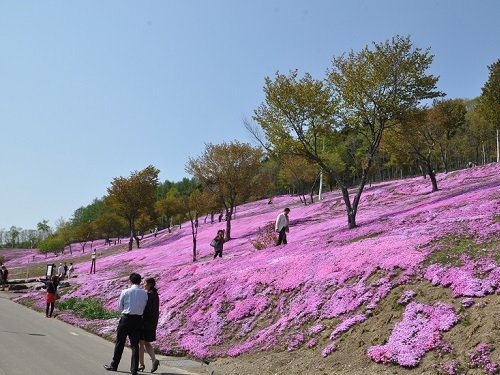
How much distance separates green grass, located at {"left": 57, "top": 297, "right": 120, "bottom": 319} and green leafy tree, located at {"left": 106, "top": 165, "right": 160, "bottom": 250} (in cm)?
4597

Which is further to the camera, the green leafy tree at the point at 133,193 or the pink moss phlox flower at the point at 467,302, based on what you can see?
the green leafy tree at the point at 133,193

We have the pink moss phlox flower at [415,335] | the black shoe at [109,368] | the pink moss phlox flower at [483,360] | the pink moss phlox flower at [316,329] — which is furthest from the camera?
the pink moss phlox flower at [316,329]

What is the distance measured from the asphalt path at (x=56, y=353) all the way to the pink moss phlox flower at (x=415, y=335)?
4655mm

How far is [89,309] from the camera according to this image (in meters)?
21.2

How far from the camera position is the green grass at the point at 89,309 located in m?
20.4

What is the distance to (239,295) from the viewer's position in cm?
1562

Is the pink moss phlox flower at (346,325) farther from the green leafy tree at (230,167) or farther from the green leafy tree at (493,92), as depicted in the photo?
the green leafy tree at (230,167)

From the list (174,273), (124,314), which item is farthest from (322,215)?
(124,314)

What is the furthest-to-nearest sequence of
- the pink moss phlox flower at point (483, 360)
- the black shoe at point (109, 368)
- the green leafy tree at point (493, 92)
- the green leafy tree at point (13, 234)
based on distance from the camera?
the green leafy tree at point (13, 234)
the green leafy tree at point (493, 92)
the black shoe at point (109, 368)
the pink moss phlox flower at point (483, 360)

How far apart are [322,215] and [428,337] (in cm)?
3599

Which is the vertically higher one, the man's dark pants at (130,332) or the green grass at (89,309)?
the man's dark pants at (130,332)

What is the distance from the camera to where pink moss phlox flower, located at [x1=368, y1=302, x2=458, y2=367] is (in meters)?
8.35

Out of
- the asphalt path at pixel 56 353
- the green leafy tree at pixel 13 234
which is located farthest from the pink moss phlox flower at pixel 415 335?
the green leafy tree at pixel 13 234

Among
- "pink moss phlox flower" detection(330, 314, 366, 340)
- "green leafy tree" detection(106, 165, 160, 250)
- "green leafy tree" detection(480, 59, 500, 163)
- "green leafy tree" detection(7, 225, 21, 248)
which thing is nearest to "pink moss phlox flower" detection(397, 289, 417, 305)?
"pink moss phlox flower" detection(330, 314, 366, 340)
